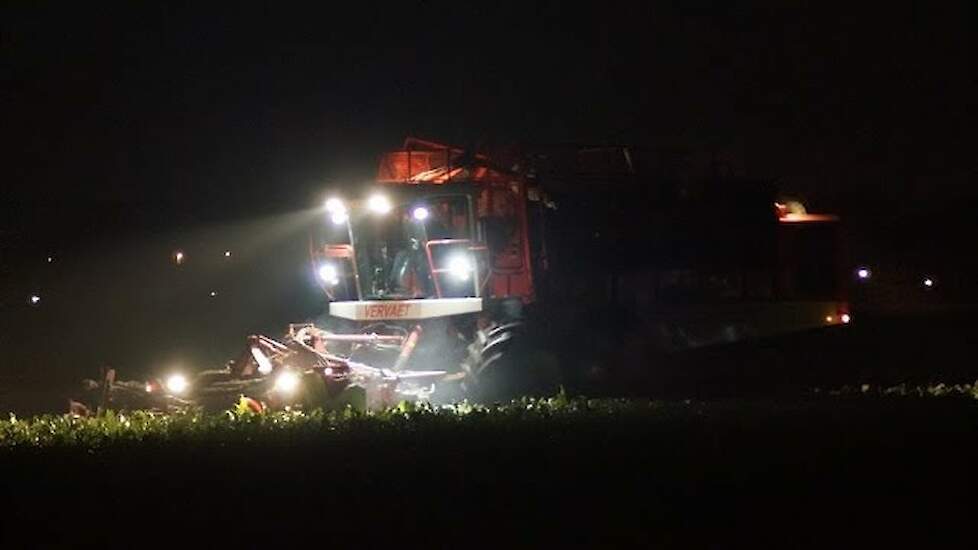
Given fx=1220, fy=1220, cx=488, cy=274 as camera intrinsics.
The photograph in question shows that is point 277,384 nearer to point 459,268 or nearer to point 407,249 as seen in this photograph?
point 459,268

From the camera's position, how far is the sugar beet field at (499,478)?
791 cm

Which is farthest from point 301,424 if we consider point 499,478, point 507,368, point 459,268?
point 459,268

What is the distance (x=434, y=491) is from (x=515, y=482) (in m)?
0.58

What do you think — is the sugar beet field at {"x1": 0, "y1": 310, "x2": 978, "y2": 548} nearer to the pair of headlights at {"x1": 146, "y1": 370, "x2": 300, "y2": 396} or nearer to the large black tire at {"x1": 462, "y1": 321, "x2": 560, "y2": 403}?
the pair of headlights at {"x1": 146, "y1": 370, "x2": 300, "y2": 396}

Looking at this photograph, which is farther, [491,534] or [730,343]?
[730,343]

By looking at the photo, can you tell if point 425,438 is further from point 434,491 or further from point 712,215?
point 712,215

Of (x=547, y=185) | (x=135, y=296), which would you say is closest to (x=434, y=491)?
(x=547, y=185)

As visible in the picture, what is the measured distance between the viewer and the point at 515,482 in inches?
336

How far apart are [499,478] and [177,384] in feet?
26.1

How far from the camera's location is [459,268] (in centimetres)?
1816

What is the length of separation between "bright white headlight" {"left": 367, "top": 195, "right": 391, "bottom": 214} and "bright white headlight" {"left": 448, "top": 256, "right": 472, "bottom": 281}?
1.27 meters

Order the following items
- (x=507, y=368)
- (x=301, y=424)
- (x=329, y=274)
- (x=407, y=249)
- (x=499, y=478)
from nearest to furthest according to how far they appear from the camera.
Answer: (x=499, y=478) < (x=301, y=424) < (x=507, y=368) < (x=407, y=249) < (x=329, y=274)

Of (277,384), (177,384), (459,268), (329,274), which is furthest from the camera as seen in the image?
(329,274)

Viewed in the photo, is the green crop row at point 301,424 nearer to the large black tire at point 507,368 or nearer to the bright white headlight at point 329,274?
the large black tire at point 507,368
